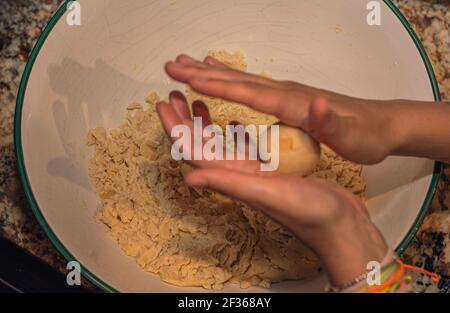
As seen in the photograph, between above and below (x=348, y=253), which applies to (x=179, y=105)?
above

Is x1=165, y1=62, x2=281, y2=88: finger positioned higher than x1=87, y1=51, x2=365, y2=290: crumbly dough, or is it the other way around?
x1=165, y1=62, x2=281, y2=88: finger

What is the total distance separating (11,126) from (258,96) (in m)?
0.58

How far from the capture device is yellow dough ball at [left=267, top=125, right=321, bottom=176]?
2.49 feet

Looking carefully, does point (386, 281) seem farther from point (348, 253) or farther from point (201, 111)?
point (201, 111)

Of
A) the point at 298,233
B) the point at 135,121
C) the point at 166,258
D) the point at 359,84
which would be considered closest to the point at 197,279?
the point at 166,258

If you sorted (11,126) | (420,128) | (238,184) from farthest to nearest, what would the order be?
(11,126), (420,128), (238,184)

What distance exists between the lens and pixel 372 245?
75cm

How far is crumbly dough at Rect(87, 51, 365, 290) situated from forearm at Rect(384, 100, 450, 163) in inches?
5.6

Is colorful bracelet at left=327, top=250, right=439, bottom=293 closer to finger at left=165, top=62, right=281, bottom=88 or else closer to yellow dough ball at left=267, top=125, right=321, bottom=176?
yellow dough ball at left=267, top=125, right=321, bottom=176

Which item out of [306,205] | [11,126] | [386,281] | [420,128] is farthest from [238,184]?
[11,126]

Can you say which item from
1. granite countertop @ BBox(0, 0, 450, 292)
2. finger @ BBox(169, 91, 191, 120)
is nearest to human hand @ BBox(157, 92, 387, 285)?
finger @ BBox(169, 91, 191, 120)

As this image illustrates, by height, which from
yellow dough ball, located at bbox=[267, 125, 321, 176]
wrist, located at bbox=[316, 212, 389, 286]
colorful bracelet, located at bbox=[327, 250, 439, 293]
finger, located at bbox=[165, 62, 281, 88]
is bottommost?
colorful bracelet, located at bbox=[327, 250, 439, 293]

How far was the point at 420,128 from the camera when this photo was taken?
854 millimetres
